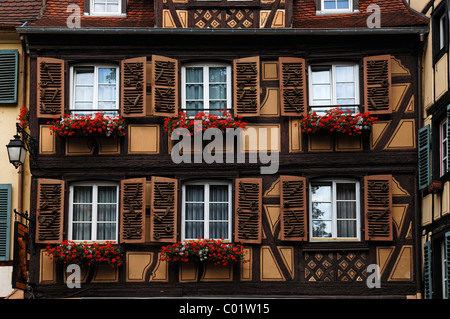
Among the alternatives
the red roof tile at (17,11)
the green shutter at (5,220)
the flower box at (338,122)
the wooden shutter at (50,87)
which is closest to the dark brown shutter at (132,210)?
the wooden shutter at (50,87)

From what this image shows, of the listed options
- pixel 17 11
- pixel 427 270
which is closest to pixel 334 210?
pixel 427 270

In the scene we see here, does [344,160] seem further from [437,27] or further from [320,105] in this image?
[437,27]

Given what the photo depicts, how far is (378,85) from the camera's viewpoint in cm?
1973

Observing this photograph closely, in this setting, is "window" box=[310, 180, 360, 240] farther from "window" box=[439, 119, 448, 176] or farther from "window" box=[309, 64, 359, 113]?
"window" box=[439, 119, 448, 176]

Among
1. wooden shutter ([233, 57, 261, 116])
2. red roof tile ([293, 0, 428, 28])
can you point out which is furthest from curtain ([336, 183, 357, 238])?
red roof tile ([293, 0, 428, 28])

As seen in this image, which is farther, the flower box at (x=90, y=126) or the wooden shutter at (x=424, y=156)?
the flower box at (x=90, y=126)

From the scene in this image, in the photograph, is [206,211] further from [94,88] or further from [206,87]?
[94,88]

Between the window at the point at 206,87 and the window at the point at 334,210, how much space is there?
239 cm

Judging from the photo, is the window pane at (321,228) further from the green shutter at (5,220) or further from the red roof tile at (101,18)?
the green shutter at (5,220)

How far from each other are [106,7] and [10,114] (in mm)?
2870

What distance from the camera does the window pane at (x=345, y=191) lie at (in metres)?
19.7

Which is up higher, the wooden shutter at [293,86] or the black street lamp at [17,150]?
the wooden shutter at [293,86]

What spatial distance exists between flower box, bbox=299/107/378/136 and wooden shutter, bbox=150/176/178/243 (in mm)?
2707

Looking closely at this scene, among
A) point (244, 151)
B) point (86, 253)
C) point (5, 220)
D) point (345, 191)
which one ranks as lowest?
point (86, 253)
